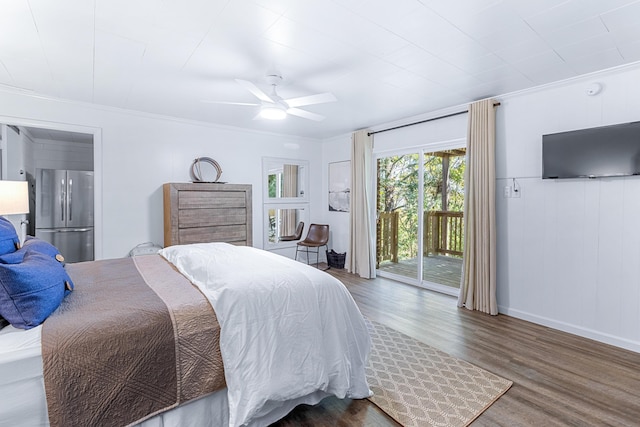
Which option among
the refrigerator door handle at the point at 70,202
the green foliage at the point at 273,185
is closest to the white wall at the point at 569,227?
the green foliage at the point at 273,185

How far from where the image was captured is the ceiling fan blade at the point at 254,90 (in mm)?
2469

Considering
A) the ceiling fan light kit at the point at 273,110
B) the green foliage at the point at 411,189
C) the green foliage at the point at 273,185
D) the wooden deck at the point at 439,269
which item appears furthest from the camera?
the green foliage at the point at 273,185

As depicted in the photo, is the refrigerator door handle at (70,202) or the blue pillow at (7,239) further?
the refrigerator door handle at (70,202)

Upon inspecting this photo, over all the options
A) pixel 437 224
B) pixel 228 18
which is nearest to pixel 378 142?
pixel 437 224

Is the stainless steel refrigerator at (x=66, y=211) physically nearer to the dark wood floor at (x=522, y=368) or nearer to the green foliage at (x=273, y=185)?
the green foliage at (x=273, y=185)

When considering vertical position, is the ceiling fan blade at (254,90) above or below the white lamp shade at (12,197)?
above

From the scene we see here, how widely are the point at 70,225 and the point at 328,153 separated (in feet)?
14.4

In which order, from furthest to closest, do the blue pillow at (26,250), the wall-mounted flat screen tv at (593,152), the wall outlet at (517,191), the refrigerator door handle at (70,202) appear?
1. the refrigerator door handle at (70,202)
2. the wall outlet at (517,191)
3. the wall-mounted flat screen tv at (593,152)
4. the blue pillow at (26,250)

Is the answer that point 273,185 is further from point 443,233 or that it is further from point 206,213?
point 443,233

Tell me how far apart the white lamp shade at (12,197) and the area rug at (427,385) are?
10.0 feet

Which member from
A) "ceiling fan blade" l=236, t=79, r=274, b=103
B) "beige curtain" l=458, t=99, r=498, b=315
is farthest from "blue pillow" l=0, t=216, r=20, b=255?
"beige curtain" l=458, t=99, r=498, b=315

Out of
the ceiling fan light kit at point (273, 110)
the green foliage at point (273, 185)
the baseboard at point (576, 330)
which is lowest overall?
the baseboard at point (576, 330)

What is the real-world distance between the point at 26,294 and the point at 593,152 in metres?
4.20

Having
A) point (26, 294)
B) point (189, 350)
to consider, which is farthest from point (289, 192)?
point (26, 294)
